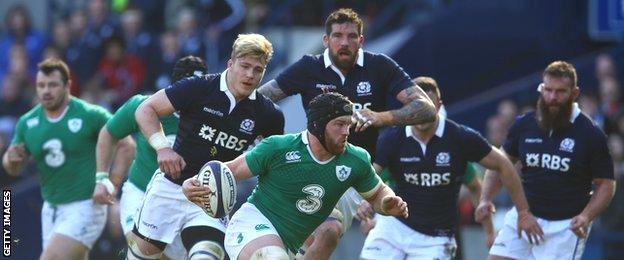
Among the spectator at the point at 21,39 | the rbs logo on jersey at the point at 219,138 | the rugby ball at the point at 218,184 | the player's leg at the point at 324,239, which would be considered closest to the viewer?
the rugby ball at the point at 218,184

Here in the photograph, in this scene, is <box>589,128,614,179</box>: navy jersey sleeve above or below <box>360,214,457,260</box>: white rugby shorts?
above

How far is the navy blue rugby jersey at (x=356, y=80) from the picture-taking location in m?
12.0

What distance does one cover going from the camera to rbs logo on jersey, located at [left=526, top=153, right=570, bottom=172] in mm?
12727

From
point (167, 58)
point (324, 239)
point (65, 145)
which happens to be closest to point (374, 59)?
point (324, 239)

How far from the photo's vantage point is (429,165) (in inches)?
507

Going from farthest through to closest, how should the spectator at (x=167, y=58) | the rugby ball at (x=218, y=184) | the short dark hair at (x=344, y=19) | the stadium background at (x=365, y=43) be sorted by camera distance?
the stadium background at (x=365, y=43) < the spectator at (x=167, y=58) < the short dark hair at (x=344, y=19) < the rugby ball at (x=218, y=184)

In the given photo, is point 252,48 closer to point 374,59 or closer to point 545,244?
point 374,59

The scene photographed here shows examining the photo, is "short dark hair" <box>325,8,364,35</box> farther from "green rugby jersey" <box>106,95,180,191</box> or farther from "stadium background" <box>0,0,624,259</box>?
"stadium background" <box>0,0,624,259</box>

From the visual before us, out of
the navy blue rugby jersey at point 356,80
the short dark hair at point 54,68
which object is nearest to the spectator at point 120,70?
the short dark hair at point 54,68

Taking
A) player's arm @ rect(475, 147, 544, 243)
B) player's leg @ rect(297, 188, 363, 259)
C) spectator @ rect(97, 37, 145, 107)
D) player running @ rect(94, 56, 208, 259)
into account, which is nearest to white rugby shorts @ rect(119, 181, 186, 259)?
player running @ rect(94, 56, 208, 259)

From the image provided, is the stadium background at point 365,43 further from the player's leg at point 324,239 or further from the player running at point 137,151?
the player's leg at point 324,239

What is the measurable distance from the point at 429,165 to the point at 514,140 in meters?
0.81

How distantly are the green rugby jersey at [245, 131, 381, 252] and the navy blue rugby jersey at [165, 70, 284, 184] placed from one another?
0.61 meters

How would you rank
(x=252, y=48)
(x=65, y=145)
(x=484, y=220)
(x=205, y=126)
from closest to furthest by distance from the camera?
1. (x=252, y=48)
2. (x=205, y=126)
3. (x=484, y=220)
4. (x=65, y=145)
